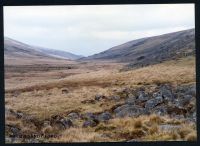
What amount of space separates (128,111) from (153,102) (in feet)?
2.92

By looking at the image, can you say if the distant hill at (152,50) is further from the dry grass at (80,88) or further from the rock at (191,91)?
the rock at (191,91)

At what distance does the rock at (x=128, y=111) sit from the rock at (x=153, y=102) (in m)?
0.24

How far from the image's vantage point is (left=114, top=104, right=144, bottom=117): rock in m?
12.8

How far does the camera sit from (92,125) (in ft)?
40.1

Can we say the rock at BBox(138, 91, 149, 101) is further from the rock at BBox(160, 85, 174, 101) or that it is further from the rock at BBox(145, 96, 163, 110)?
the rock at BBox(160, 85, 174, 101)

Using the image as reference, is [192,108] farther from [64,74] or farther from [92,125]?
[64,74]

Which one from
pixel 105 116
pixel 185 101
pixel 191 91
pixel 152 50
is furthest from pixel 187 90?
pixel 152 50

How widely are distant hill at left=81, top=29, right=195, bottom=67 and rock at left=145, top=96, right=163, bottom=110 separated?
2.17 meters

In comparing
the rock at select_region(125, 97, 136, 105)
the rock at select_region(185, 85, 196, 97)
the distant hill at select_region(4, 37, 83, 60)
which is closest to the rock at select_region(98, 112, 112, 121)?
the rock at select_region(125, 97, 136, 105)

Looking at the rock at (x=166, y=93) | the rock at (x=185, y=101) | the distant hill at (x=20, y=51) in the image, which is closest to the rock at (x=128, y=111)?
the rock at (x=166, y=93)

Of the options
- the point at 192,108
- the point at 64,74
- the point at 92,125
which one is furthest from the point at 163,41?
the point at 92,125

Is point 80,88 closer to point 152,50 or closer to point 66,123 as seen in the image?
point 66,123

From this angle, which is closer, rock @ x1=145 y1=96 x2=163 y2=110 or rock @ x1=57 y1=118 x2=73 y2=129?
rock @ x1=57 y1=118 x2=73 y2=129

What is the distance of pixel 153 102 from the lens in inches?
525
